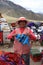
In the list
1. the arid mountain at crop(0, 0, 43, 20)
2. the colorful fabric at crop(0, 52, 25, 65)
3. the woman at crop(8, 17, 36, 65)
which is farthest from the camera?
the arid mountain at crop(0, 0, 43, 20)

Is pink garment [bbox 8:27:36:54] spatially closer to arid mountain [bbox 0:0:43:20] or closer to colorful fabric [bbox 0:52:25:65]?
colorful fabric [bbox 0:52:25:65]

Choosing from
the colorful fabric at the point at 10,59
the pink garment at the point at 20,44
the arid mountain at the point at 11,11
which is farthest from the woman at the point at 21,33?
the arid mountain at the point at 11,11

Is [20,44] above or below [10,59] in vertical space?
below

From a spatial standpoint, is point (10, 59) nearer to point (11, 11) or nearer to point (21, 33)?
point (21, 33)

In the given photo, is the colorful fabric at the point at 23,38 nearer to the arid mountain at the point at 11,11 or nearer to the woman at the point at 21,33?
the woman at the point at 21,33

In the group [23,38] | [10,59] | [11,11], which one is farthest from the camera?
[11,11]

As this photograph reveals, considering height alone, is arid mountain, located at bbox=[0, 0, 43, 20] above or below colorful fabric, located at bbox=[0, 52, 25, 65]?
below

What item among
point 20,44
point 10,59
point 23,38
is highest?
point 10,59

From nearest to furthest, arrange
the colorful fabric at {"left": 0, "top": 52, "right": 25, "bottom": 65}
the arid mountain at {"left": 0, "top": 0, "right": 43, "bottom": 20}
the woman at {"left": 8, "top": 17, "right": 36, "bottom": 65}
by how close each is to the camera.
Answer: the colorful fabric at {"left": 0, "top": 52, "right": 25, "bottom": 65} < the woman at {"left": 8, "top": 17, "right": 36, "bottom": 65} < the arid mountain at {"left": 0, "top": 0, "right": 43, "bottom": 20}

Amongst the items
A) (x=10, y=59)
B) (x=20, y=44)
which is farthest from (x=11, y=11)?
(x=10, y=59)

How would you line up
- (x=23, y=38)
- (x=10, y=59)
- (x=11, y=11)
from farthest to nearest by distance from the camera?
1. (x=11, y=11)
2. (x=23, y=38)
3. (x=10, y=59)

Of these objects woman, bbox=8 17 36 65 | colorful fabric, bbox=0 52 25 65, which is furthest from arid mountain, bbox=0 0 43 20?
colorful fabric, bbox=0 52 25 65

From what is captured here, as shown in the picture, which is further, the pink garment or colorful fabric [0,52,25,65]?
the pink garment

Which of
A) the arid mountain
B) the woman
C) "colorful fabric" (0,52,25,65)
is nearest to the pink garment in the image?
the woman
